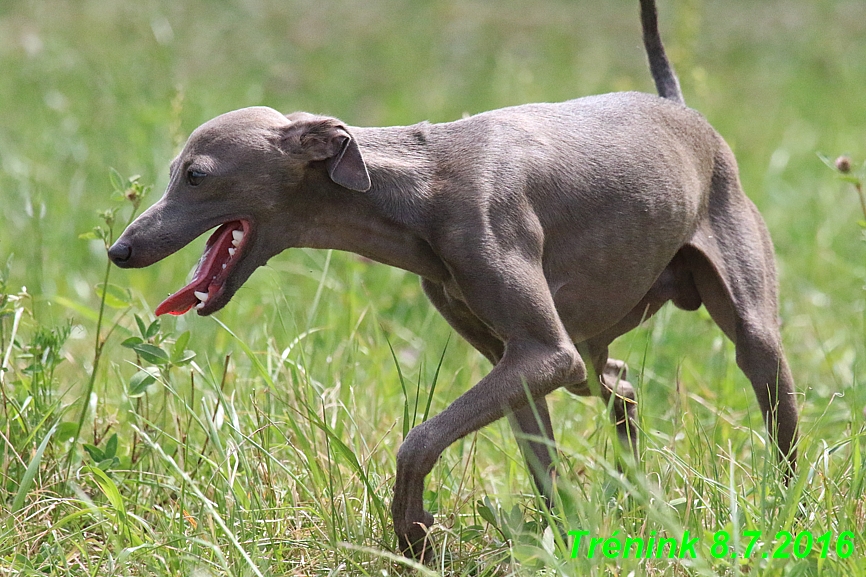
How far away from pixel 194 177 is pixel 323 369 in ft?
4.75

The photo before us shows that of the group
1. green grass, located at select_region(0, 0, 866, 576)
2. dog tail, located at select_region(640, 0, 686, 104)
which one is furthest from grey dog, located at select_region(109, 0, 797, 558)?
dog tail, located at select_region(640, 0, 686, 104)

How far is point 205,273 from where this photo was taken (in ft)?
9.77

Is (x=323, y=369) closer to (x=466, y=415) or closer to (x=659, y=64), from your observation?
(x=466, y=415)

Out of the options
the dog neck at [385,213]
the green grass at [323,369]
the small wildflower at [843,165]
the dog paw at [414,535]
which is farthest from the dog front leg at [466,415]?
the small wildflower at [843,165]

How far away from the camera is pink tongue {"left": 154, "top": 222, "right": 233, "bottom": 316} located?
295 cm

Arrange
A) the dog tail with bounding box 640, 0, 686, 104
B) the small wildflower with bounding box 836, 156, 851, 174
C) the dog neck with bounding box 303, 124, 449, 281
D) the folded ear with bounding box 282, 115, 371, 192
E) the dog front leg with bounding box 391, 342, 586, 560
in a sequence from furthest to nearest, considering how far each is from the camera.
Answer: the dog tail with bounding box 640, 0, 686, 104, the small wildflower with bounding box 836, 156, 851, 174, the dog neck with bounding box 303, 124, 449, 281, the folded ear with bounding box 282, 115, 371, 192, the dog front leg with bounding box 391, 342, 586, 560

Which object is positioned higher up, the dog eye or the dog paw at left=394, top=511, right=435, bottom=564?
the dog eye

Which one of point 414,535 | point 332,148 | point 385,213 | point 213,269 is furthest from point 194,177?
point 414,535

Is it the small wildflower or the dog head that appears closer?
the dog head

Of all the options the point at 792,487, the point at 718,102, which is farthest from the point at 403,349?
the point at 718,102

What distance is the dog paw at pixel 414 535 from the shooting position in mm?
2865

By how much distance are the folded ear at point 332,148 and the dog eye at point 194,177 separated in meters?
0.24

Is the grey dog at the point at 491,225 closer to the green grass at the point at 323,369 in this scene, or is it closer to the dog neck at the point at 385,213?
the dog neck at the point at 385,213

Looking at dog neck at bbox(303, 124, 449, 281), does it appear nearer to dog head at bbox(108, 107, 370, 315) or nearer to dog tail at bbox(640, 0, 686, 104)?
dog head at bbox(108, 107, 370, 315)
